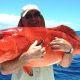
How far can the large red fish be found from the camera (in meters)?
3.76

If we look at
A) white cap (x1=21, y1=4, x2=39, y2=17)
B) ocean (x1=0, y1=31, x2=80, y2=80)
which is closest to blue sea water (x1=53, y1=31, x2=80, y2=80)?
ocean (x1=0, y1=31, x2=80, y2=80)

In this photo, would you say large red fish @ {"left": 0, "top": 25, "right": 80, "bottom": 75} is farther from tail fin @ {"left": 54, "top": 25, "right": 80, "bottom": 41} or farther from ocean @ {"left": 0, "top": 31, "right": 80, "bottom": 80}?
ocean @ {"left": 0, "top": 31, "right": 80, "bottom": 80}

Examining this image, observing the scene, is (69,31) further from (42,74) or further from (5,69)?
(5,69)

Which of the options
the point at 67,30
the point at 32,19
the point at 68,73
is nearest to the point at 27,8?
the point at 32,19

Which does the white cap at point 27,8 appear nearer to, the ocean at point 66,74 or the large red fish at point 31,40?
the large red fish at point 31,40

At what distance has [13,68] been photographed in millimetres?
3994

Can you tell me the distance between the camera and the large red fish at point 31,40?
376 cm

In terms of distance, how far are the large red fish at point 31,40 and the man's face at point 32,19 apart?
0.73 ft

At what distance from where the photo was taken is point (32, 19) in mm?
4488

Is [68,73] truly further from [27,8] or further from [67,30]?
[27,8]

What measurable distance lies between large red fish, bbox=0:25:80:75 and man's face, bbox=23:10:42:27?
0.22 meters

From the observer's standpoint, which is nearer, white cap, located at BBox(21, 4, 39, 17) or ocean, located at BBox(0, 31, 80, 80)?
white cap, located at BBox(21, 4, 39, 17)

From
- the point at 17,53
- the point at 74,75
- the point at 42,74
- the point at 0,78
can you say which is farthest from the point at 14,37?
the point at 74,75

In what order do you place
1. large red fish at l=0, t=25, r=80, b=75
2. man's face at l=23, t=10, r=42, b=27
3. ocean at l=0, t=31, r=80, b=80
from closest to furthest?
large red fish at l=0, t=25, r=80, b=75 → man's face at l=23, t=10, r=42, b=27 → ocean at l=0, t=31, r=80, b=80
